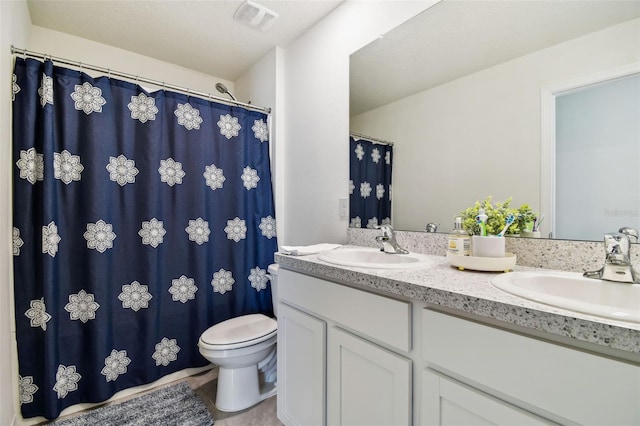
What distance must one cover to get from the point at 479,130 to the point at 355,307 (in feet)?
2.87

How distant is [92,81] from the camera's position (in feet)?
5.22

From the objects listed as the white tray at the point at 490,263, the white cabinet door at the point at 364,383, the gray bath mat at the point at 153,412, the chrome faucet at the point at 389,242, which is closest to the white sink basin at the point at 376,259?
the chrome faucet at the point at 389,242

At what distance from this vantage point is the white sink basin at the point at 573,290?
0.60 metres

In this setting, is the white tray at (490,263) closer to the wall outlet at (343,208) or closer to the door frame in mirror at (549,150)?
the door frame in mirror at (549,150)

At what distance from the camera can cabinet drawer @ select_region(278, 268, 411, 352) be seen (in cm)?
83

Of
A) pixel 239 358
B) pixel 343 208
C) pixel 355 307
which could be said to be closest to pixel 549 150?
pixel 355 307

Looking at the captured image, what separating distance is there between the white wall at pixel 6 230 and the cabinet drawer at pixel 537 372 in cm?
176

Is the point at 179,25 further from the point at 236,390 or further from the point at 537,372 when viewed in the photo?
the point at 537,372

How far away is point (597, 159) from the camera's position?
2.91 ft

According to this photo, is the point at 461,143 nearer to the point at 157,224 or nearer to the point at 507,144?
the point at 507,144

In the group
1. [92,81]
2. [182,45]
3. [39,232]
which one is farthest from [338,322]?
[182,45]

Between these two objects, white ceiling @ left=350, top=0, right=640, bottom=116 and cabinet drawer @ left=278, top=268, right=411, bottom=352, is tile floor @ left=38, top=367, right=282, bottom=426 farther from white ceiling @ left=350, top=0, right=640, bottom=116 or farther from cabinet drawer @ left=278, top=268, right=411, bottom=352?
white ceiling @ left=350, top=0, right=640, bottom=116

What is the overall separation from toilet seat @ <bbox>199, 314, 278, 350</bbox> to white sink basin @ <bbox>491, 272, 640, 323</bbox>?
123 centimetres

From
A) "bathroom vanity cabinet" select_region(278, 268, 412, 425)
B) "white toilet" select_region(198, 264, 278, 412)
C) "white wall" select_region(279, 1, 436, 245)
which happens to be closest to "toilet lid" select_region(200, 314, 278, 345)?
"white toilet" select_region(198, 264, 278, 412)
